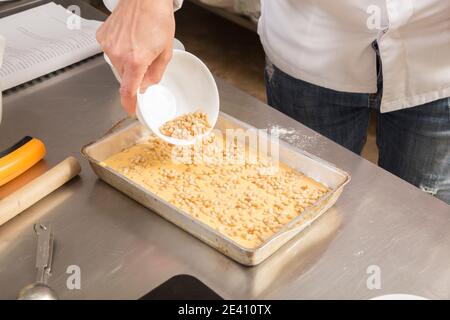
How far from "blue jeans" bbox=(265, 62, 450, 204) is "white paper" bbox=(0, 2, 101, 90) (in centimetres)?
41

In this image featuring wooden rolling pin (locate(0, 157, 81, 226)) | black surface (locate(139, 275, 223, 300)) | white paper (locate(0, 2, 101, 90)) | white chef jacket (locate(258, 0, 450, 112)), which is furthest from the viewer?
white paper (locate(0, 2, 101, 90))

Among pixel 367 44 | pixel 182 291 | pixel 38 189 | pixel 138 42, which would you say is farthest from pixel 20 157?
pixel 367 44

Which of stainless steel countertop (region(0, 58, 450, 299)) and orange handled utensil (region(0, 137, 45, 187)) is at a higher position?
orange handled utensil (region(0, 137, 45, 187))

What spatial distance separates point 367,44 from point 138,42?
0.47 m

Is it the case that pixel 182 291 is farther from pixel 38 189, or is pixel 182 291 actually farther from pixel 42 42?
pixel 42 42

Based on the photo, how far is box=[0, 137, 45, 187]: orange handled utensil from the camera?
1.09 meters

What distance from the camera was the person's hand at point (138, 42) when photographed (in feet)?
3.39

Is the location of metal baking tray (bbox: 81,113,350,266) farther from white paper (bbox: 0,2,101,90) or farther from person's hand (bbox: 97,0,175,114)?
white paper (bbox: 0,2,101,90)

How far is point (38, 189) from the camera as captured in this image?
105 centimetres

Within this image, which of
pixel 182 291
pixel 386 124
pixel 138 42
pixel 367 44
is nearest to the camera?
pixel 182 291

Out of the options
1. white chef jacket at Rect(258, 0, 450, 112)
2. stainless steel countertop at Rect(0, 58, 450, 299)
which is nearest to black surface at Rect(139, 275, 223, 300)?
stainless steel countertop at Rect(0, 58, 450, 299)

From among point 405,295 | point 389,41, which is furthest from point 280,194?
point 389,41

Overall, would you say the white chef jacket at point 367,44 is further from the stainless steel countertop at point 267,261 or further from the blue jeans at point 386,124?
the stainless steel countertop at point 267,261

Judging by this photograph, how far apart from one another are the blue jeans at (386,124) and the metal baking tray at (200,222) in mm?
300
